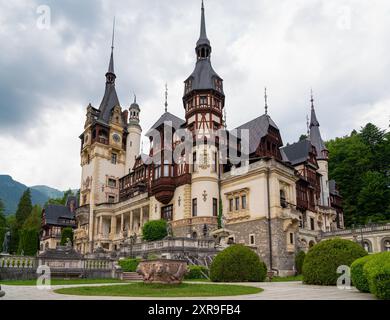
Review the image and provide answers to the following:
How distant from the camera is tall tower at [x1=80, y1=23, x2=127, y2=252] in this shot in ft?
185

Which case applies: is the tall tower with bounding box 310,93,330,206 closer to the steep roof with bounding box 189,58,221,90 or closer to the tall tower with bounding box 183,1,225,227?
the tall tower with bounding box 183,1,225,227

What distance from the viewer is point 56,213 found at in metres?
72.8

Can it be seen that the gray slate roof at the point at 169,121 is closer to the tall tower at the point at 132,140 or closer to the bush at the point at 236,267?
the tall tower at the point at 132,140

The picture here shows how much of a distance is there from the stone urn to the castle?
65.0 ft

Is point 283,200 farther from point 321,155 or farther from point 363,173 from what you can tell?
point 363,173

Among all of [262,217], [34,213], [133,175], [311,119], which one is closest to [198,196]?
[262,217]

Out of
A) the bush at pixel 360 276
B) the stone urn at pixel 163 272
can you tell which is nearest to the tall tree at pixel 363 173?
the bush at pixel 360 276

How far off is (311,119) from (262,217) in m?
29.5

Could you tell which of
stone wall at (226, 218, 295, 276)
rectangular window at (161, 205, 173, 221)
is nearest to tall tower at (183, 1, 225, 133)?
rectangular window at (161, 205, 173, 221)

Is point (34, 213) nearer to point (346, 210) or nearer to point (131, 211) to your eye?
point (131, 211)

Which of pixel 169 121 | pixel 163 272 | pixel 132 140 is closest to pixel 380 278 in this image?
pixel 163 272

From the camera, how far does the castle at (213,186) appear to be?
117 ft

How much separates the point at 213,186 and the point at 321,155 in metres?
24.9
